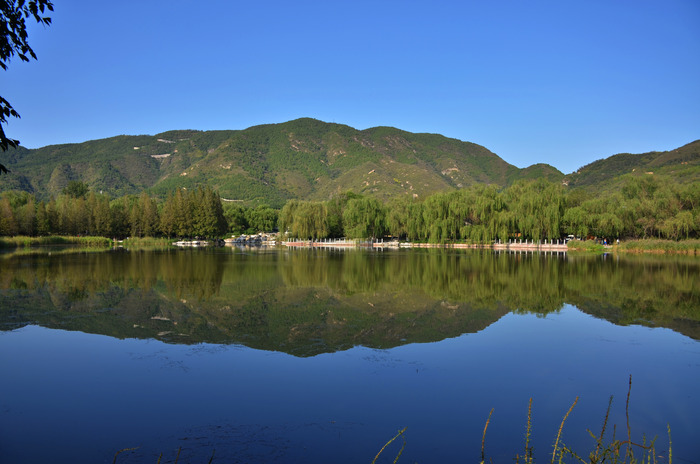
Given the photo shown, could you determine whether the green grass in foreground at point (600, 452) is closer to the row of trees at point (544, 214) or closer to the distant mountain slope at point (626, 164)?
the row of trees at point (544, 214)

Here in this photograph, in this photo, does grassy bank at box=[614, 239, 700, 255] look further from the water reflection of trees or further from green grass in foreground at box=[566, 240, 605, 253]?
the water reflection of trees

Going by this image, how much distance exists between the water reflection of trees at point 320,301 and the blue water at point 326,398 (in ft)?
3.93

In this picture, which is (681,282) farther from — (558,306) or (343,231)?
(343,231)

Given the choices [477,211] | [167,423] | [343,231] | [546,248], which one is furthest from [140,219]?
[167,423]

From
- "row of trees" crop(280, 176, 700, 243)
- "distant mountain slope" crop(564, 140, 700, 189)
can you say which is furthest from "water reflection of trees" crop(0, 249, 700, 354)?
"distant mountain slope" crop(564, 140, 700, 189)

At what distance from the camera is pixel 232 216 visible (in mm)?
112688

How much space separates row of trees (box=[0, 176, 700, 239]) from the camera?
2073 inches

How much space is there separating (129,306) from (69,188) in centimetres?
10661

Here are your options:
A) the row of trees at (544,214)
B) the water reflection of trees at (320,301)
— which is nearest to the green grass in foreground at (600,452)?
the water reflection of trees at (320,301)

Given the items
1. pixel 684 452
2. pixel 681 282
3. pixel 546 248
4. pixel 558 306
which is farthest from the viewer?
pixel 546 248

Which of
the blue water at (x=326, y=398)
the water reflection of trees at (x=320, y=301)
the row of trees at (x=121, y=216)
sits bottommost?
the blue water at (x=326, y=398)

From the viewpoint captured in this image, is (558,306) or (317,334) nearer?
(317,334)

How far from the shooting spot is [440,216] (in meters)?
59.5

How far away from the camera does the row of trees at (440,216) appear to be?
5266 centimetres
